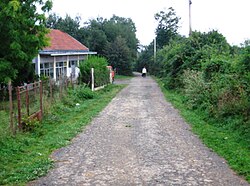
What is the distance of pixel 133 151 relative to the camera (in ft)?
27.0

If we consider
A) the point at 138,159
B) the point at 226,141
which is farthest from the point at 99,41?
the point at 138,159

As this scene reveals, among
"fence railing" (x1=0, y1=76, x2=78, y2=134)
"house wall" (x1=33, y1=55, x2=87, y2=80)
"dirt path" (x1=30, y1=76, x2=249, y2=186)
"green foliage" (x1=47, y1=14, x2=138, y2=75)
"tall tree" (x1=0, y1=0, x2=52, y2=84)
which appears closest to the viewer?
"dirt path" (x1=30, y1=76, x2=249, y2=186)

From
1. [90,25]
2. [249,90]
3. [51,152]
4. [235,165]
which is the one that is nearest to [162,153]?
[235,165]

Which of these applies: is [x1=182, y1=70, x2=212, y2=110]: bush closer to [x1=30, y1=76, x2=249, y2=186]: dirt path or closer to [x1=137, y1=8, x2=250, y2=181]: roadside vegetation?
[x1=137, y1=8, x2=250, y2=181]: roadside vegetation

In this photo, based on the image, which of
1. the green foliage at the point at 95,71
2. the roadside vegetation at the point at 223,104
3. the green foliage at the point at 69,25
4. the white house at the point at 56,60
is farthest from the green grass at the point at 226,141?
the green foliage at the point at 69,25

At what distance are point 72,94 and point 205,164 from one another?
488 inches

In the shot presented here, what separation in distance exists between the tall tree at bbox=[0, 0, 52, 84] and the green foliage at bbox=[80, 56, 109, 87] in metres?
6.25

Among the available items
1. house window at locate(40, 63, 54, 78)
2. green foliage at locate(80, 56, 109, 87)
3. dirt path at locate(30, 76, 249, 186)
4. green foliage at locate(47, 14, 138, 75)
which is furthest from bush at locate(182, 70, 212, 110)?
green foliage at locate(47, 14, 138, 75)

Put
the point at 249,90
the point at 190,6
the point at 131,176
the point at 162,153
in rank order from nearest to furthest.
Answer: the point at 131,176 < the point at 162,153 < the point at 249,90 < the point at 190,6

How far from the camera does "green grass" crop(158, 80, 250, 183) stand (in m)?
6.99

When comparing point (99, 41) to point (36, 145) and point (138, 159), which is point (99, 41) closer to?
point (36, 145)

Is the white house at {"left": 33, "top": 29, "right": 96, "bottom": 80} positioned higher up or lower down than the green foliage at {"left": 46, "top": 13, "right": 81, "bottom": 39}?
lower down

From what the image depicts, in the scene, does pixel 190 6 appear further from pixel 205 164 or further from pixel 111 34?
pixel 111 34

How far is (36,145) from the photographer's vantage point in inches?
346
